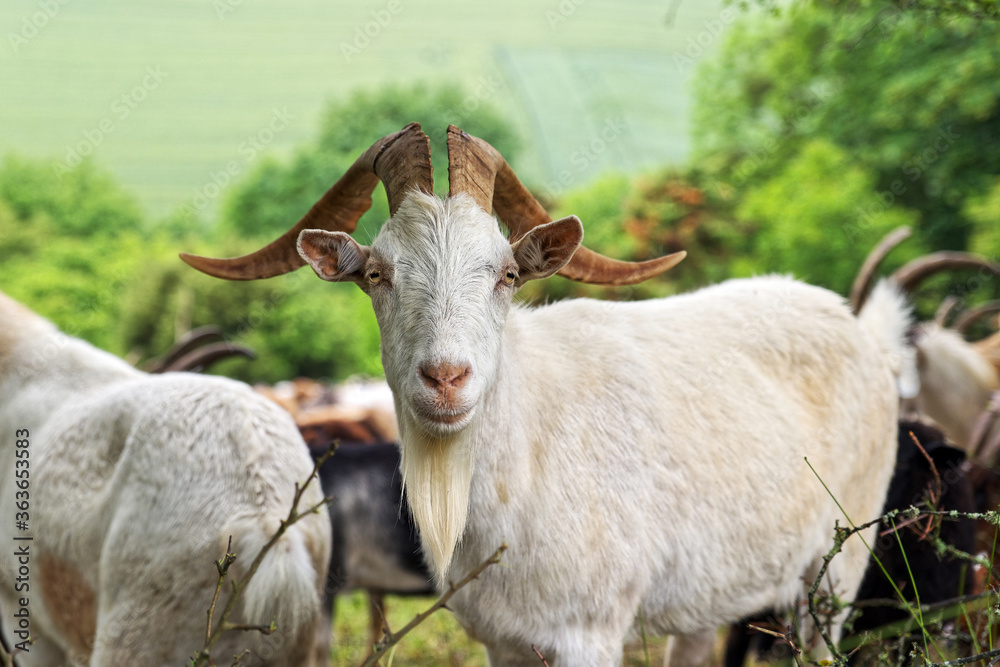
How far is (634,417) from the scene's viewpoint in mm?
3127

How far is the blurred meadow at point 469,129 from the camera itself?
12.6 meters

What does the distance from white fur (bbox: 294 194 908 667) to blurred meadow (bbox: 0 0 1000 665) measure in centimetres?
67

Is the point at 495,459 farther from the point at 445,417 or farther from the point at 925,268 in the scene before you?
the point at 925,268

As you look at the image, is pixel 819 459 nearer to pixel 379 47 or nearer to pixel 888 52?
pixel 888 52

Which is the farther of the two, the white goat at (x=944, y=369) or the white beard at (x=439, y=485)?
the white goat at (x=944, y=369)

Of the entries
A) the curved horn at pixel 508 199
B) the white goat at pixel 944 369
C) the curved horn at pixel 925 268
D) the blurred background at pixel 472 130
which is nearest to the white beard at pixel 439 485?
the curved horn at pixel 508 199

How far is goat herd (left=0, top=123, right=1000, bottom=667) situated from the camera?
8.25 feet

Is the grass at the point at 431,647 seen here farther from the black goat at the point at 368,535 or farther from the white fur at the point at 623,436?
the white fur at the point at 623,436

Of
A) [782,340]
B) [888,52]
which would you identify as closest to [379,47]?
[888,52]

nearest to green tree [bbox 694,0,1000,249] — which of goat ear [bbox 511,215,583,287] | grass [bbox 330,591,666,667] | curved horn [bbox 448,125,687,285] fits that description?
grass [bbox 330,591,666,667]

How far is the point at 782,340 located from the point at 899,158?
13726 millimetres

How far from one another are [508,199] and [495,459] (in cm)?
98

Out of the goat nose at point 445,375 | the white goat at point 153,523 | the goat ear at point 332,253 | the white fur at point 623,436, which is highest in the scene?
the goat ear at point 332,253

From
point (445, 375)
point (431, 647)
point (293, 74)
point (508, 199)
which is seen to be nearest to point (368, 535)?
point (431, 647)
